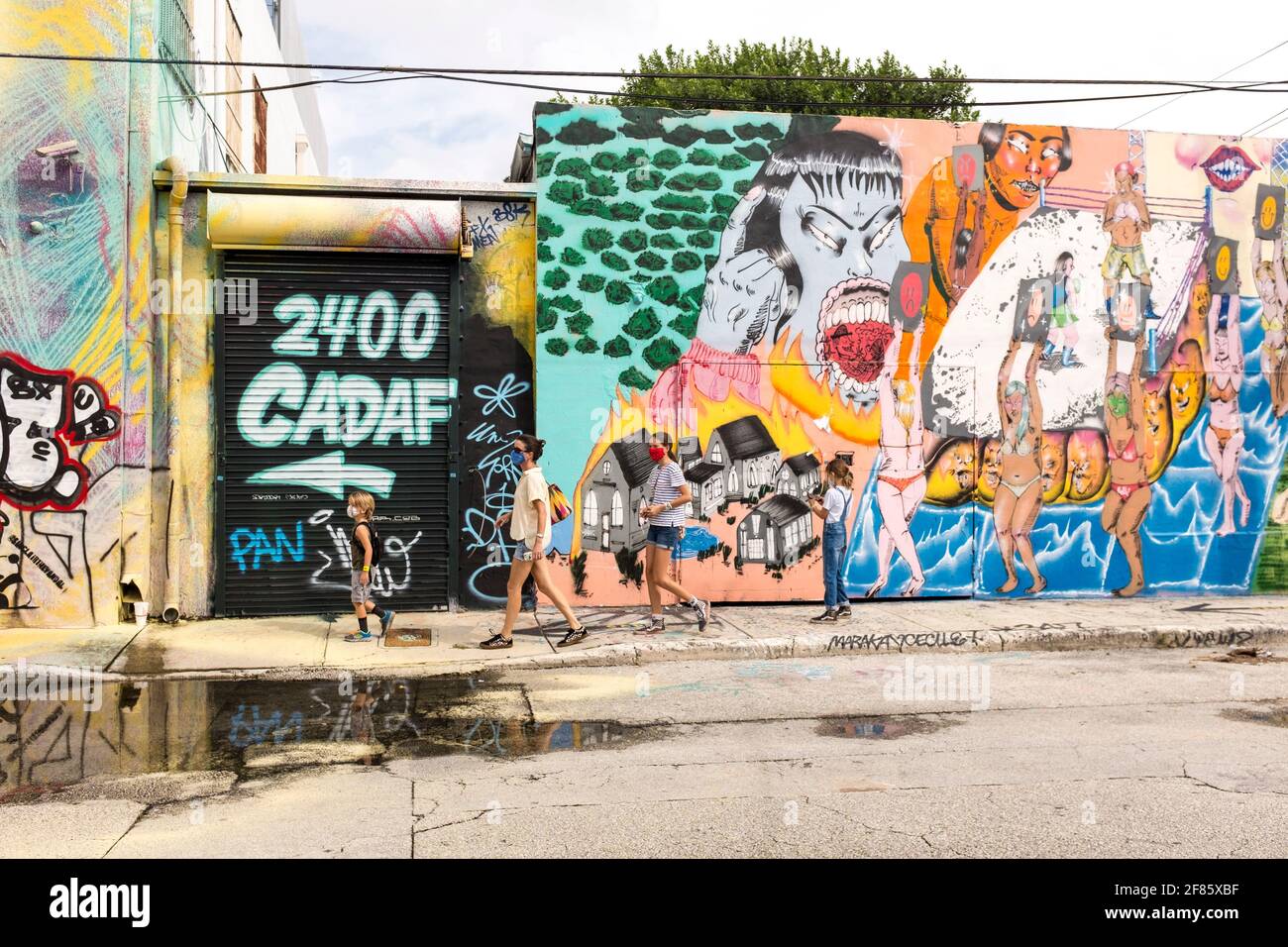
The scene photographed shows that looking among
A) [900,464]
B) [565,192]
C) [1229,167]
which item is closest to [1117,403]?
[900,464]

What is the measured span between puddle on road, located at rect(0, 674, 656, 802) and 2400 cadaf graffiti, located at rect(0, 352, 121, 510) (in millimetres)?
2737

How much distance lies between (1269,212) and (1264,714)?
8054mm

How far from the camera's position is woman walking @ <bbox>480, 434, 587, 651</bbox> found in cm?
1017

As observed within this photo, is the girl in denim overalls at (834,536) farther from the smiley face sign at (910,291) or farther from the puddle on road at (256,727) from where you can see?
the puddle on road at (256,727)

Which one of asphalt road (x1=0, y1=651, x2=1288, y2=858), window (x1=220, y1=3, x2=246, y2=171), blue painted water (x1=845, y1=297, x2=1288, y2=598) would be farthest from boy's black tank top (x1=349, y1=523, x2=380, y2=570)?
window (x1=220, y1=3, x2=246, y2=171)

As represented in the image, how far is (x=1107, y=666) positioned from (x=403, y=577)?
6.82 meters

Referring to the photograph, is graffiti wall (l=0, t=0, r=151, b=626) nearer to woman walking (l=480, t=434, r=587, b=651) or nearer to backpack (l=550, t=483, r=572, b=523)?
woman walking (l=480, t=434, r=587, b=651)

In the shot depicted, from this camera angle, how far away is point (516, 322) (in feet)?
39.7

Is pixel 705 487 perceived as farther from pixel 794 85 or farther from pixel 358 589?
pixel 794 85

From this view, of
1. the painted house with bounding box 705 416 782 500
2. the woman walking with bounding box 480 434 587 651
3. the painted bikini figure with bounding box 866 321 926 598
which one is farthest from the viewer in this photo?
the painted bikini figure with bounding box 866 321 926 598

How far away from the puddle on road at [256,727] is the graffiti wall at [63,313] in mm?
2427

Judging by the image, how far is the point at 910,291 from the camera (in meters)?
12.6
